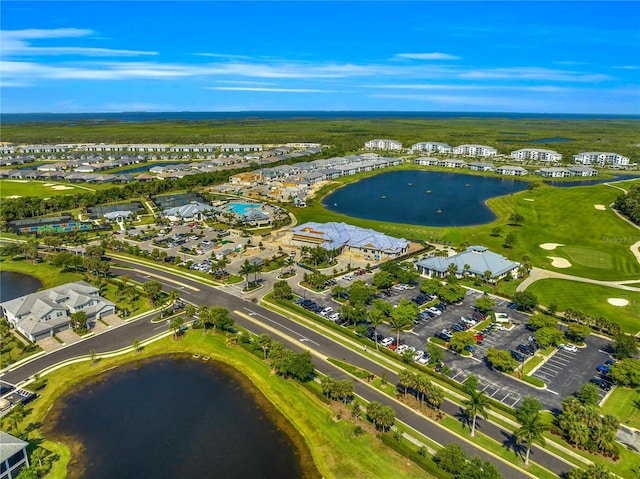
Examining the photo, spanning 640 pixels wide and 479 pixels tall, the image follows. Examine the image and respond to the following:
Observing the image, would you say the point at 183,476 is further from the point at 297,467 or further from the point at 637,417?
the point at 637,417

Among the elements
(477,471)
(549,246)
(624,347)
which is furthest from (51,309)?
(549,246)

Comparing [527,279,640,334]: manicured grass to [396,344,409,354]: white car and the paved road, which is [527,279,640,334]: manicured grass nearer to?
[396,344,409,354]: white car

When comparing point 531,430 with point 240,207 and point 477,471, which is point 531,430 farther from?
point 240,207

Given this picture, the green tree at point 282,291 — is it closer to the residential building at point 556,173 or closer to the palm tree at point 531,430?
the palm tree at point 531,430

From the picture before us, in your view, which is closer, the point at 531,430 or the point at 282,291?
the point at 531,430

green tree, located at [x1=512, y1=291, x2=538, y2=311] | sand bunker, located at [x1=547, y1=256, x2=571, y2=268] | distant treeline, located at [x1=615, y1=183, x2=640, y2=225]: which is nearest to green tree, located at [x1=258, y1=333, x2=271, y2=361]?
green tree, located at [x1=512, y1=291, x2=538, y2=311]

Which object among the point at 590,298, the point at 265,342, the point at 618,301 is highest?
the point at 265,342

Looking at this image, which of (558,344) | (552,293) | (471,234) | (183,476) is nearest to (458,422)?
(558,344)

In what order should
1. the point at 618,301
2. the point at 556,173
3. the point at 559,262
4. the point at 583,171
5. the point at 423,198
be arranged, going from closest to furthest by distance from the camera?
the point at 618,301 < the point at 559,262 < the point at 423,198 < the point at 556,173 < the point at 583,171
